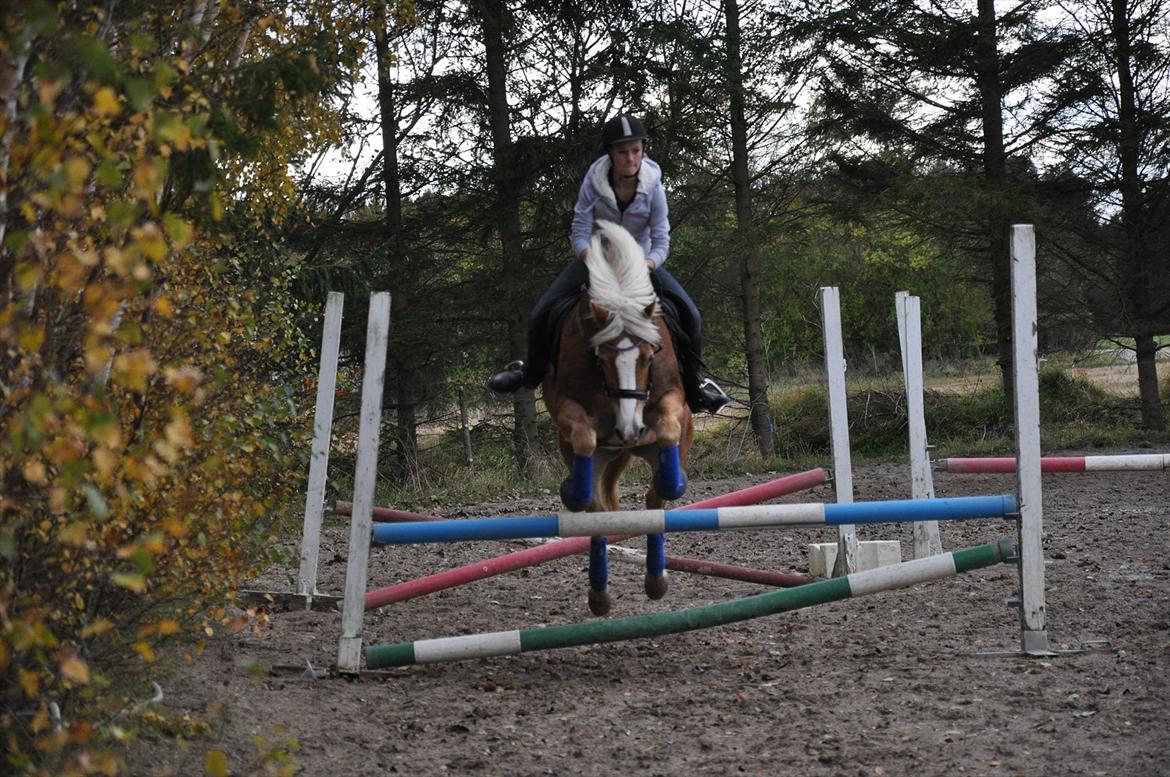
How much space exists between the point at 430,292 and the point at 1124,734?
13272mm

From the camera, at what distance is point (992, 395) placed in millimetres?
19016

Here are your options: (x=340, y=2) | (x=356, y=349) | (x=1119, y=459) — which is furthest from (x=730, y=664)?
(x=356, y=349)

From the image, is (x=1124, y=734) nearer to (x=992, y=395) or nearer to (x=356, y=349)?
(x=356, y=349)

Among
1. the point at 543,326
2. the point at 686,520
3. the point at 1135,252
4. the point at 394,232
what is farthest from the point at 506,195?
the point at 686,520

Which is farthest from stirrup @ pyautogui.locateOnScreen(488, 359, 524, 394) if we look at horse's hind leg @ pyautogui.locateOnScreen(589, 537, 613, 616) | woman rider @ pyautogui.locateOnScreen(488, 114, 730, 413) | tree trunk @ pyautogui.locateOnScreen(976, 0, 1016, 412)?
tree trunk @ pyautogui.locateOnScreen(976, 0, 1016, 412)

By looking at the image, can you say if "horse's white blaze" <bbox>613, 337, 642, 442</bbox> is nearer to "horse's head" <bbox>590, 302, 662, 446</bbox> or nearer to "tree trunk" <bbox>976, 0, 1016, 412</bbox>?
"horse's head" <bbox>590, 302, 662, 446</bbox>

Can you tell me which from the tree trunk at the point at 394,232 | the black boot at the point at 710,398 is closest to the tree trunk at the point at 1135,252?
the tree trunk at the point at 394,232

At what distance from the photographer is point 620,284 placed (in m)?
5.32

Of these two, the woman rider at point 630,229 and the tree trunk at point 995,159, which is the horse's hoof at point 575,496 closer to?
the woman rider at point 630,229

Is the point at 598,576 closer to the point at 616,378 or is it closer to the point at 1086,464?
the point at 616,378

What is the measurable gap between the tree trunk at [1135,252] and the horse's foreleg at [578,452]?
13.6 meters

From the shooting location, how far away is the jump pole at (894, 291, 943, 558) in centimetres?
738

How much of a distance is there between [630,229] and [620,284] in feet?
2.66

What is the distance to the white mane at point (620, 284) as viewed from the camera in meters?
5.16
